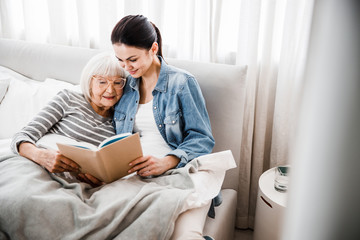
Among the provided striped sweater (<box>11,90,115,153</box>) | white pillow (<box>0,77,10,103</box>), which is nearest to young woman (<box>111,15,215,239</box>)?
striped sweater (<box>11,90,115,153</box>)

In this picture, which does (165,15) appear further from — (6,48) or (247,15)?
(6,48)

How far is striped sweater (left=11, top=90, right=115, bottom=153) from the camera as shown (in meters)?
1.29

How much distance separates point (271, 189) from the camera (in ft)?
4.41

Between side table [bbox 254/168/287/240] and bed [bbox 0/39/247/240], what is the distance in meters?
0.15

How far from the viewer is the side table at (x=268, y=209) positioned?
1.27m

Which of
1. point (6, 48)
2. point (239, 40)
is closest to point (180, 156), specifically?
point (239, 40)

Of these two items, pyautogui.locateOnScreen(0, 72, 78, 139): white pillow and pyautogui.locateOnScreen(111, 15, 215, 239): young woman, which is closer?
pyautogui.locateOnScreen(111, 15, 215, 239): young woman

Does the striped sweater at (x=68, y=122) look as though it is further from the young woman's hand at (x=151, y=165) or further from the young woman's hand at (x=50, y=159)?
the young woman's hand at (x=151, y=165)

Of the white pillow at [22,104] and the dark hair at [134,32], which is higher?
the dark hair at [134,32]

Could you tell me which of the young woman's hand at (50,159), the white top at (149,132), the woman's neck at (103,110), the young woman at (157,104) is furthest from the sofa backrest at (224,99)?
the young woman's hand at (50,159)

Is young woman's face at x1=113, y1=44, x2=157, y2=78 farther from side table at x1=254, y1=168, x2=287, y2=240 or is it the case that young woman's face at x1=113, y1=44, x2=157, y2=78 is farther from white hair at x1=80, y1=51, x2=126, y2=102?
side table at x1=254, y1=168, x2=287, y2=240

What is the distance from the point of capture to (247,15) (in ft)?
4.96

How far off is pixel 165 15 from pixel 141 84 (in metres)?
0.51

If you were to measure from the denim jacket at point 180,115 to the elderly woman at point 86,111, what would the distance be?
10 cm
